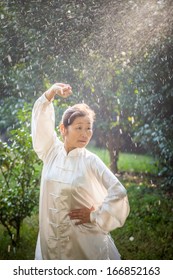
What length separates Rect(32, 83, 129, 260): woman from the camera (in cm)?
204

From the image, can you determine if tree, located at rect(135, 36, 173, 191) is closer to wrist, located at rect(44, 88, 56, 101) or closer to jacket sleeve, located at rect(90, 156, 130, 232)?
jacket sleeve, located at rect(90, 156, 130, 232)

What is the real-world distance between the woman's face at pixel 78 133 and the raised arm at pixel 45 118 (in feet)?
0.31

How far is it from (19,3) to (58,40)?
364 millimetres

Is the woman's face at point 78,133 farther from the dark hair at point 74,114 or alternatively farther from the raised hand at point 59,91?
the raised hand at point 59,91

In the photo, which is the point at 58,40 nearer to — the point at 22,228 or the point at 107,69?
the point at 107,69

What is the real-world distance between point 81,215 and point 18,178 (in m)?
0.67

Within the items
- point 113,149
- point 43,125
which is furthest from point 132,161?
point 43,125

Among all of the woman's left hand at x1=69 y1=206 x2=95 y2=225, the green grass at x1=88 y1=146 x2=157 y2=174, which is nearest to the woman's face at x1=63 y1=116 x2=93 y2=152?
the woman's left hand at x1=69 y1=206 x2=95 y2=225

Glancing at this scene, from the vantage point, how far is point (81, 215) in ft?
6.66

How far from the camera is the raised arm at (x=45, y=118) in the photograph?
2.03 metres

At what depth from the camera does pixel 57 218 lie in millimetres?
2078

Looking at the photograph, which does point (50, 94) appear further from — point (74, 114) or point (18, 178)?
point (18, 178)
